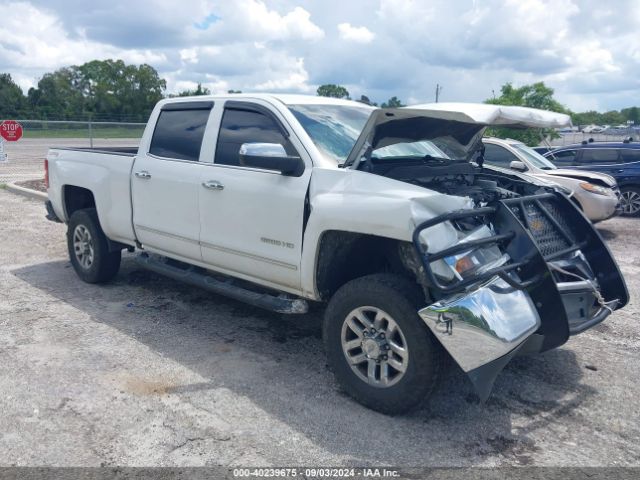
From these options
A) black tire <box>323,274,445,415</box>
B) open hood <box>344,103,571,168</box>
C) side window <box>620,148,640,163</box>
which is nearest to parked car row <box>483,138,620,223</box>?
side window <box>620,148,640,163</box>

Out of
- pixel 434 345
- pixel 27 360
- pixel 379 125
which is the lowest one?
pixel 27 360

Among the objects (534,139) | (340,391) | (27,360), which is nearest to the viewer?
(340,391)

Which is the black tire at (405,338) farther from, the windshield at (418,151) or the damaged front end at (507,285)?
the windshield at (418,151)

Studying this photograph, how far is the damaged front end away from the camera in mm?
3350

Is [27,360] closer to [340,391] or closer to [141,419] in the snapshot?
[141,419]

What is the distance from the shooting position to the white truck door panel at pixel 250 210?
428cm

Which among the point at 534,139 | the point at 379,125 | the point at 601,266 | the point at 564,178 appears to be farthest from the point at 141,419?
the point at 534,139

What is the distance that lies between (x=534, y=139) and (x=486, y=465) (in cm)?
1744

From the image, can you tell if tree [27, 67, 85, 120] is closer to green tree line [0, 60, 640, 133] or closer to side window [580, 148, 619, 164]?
green tree line [0, 60, 640, 133]

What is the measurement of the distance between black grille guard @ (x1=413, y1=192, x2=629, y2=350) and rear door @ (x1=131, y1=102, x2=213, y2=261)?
2.37 meters

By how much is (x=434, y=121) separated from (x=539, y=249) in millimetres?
1136

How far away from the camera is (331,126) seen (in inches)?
186

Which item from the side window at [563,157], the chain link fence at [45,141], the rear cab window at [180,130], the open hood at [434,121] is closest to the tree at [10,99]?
the chain link fence at [45,141]

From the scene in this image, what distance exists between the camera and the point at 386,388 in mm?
3686
